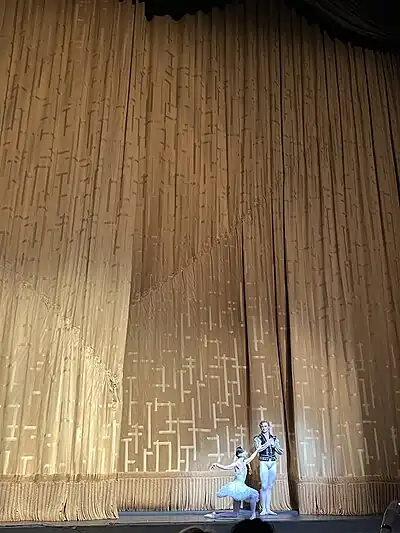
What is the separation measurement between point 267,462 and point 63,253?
2485 millimetres

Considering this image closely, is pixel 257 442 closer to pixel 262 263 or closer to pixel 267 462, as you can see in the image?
pixel 267 462

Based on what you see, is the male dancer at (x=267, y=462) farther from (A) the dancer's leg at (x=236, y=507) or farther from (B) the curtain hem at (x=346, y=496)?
(B) the curtain hem at (x=346, y=496)

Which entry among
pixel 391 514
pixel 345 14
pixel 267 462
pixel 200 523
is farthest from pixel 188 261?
pixel 345 14

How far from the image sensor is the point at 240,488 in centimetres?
498

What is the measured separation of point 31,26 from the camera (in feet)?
21.5

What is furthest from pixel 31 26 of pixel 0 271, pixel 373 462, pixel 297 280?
pixel 373 462

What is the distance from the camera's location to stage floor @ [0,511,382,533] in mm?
4668

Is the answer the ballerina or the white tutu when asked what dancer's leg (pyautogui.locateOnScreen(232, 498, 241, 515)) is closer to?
the ballerina

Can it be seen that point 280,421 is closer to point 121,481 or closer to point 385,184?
point 121,481

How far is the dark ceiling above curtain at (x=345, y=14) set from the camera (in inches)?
279

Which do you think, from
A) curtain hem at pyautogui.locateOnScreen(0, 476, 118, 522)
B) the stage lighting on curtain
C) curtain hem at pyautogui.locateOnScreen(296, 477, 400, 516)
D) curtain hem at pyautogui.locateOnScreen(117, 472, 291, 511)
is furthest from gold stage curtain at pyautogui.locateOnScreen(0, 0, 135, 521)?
the stage lighting on curtain

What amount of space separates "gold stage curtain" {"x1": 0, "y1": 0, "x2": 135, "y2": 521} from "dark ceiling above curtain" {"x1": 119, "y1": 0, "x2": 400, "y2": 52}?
2.01ft

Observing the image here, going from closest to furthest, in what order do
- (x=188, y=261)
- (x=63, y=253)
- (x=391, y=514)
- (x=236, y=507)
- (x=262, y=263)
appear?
(x=391, y=514) < (x=236, y=507) < (x=63, y=253) < (x=188, y=261) < (x=262, y=263)

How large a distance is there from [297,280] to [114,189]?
76.9 inches
